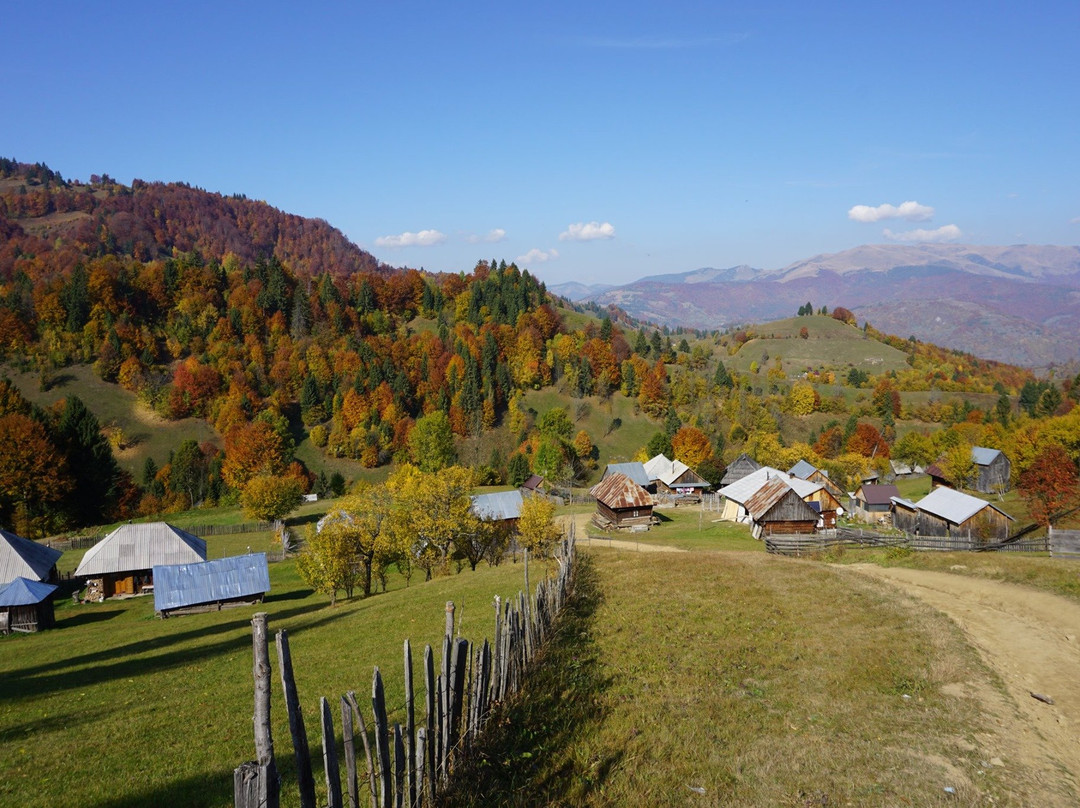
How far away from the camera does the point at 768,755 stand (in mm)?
11188

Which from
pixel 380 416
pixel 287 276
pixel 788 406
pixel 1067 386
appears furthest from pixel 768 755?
pixel 1067 386

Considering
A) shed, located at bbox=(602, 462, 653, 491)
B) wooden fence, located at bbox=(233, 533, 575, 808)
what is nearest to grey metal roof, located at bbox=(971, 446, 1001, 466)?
shed, located at bbox=(602, 462, 653, 491)

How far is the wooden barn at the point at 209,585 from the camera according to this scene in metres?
37.6

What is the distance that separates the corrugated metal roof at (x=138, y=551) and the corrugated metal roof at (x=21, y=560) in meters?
2.70

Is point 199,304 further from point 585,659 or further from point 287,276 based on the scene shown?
point 585,659

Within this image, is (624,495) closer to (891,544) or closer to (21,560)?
(891,544)

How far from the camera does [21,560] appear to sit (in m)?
39.6

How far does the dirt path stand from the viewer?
39.1 feet

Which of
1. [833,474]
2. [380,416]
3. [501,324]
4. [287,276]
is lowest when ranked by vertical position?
[833,474]

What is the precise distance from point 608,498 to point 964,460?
6170 centimetres

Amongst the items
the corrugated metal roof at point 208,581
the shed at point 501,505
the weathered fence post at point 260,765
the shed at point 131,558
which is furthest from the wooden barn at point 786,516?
the weathered fence post at point 260,765

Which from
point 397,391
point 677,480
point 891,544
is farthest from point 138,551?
point 397,391

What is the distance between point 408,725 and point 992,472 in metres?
108

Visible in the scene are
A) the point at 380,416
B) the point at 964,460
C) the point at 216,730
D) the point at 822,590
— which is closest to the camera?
the point at 216,730
